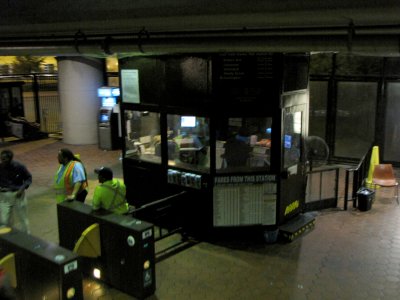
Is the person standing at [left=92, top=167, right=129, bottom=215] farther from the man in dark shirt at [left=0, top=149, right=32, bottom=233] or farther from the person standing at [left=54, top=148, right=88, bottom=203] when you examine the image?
the man in dark shirt at [left=0, top=149, right=32, bottom=233]

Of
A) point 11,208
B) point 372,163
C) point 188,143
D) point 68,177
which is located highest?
point 188,143

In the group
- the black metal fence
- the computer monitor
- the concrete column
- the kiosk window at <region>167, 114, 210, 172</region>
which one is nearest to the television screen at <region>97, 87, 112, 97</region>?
the concrete column

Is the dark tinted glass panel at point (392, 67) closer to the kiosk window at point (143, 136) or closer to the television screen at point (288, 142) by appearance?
the television screen at point (288, 142)

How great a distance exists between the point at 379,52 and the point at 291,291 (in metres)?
3.35

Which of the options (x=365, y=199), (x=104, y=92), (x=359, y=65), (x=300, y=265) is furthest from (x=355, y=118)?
(x=104, y=92)

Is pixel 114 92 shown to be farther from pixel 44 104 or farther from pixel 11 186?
pixel 11 186

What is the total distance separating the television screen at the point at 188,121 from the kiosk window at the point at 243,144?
563 mm

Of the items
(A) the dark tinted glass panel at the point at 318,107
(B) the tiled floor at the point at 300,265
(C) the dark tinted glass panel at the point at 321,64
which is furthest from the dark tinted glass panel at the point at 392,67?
(B) the tiled floor at the point at 300,265

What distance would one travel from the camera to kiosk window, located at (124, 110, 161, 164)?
8.85 meters

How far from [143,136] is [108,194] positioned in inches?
99.1

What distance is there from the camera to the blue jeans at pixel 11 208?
7926mm

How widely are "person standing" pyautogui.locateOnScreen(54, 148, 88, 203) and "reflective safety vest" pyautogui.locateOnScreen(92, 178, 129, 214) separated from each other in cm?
89

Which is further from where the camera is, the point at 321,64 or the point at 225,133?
the point at 321,64

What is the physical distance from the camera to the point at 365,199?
9.77 metres
